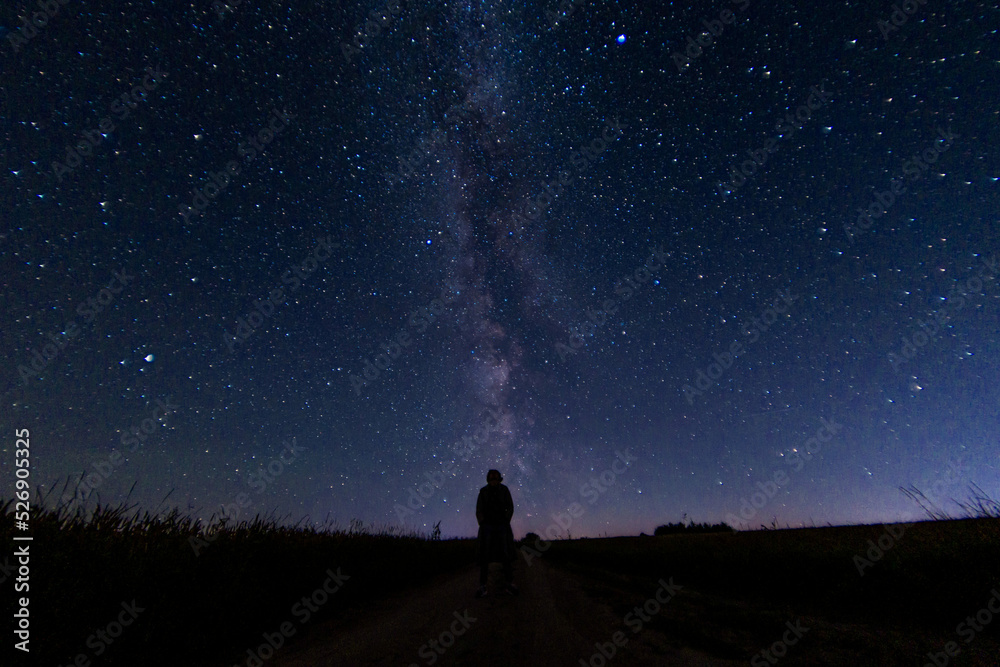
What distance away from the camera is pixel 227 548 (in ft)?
17.7

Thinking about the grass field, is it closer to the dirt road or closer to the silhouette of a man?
the dirt road

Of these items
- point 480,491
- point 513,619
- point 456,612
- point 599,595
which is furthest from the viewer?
point 480,491

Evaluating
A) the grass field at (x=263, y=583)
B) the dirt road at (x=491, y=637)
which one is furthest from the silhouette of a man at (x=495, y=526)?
the grass field at (x=263, y=583)

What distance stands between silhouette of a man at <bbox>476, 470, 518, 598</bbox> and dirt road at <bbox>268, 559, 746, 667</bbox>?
615 mm

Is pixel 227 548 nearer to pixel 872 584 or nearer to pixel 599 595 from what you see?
pixel 599 595

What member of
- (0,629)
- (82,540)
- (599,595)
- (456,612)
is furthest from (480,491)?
(0,629)

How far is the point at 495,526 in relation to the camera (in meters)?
7.80

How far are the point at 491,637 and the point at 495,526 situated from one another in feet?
11.1

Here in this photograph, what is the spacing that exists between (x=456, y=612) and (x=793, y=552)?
732 cm

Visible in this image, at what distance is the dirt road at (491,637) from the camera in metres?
3.66

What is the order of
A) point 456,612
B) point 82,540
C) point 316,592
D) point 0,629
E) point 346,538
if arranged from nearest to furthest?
1. point 0,629
2. point 82,540
3. point 456,612
4. point 316,592
5. point 346,538

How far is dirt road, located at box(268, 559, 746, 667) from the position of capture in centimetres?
366

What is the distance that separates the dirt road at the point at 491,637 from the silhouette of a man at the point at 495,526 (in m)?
0.61

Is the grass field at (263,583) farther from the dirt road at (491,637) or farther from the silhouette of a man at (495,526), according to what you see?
the silhouette of a man at (495,526)
